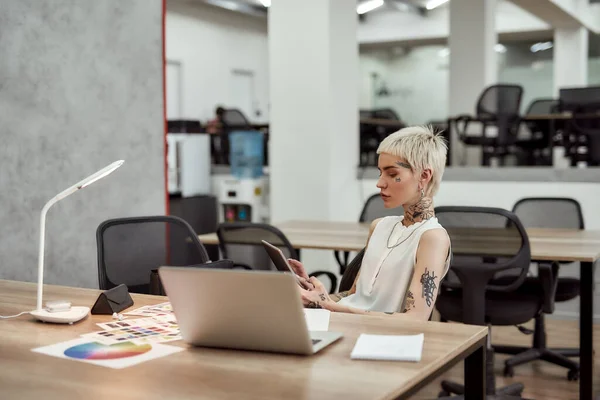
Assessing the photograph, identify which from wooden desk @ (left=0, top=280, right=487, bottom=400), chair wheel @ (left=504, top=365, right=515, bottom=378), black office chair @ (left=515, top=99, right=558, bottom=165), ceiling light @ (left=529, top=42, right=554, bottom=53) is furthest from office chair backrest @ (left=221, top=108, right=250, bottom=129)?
ceiling light @ (left=529, top=42, right=554, bottom=53)

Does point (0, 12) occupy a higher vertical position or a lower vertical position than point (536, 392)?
higher

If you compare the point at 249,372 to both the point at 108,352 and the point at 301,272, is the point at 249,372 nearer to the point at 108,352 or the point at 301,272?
the point at 108,352

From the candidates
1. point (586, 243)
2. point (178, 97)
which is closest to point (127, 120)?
point (586, 243)

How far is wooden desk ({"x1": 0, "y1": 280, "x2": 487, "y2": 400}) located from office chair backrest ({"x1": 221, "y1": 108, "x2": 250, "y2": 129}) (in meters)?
8.10

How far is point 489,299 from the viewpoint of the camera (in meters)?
3.81

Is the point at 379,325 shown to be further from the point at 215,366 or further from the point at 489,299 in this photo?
the point at 489,299

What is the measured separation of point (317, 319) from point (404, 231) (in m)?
0.59

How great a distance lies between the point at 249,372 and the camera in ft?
5.16

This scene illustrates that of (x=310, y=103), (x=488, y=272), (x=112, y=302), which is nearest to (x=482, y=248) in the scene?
(x=488, y=272)

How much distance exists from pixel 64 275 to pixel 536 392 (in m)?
2.31

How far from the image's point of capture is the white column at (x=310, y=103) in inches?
233

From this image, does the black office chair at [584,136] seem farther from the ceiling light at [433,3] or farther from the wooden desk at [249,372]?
the ceiling light at [433,3]

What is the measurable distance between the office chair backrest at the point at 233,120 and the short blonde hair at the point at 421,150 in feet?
24.6

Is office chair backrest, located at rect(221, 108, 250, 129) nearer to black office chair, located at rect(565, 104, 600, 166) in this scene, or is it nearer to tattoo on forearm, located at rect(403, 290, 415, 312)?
black office chair, located at rect(565, 104, 600, 166)
